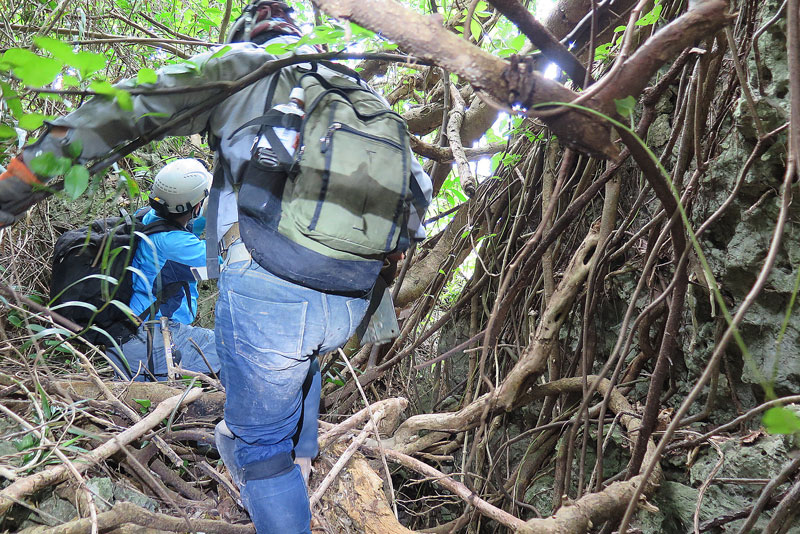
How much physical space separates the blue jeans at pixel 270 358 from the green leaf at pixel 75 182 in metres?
0.54

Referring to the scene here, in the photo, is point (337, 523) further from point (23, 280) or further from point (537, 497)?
point (23, 280)

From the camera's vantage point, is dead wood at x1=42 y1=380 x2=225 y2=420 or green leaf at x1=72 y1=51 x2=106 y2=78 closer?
green leaf at x1=72 y1=51 x2=106 y2=78

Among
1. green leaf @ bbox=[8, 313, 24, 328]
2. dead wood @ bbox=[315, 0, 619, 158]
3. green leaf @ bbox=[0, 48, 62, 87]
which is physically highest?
dead wood @ bbox=[315, 0, 619, 158]

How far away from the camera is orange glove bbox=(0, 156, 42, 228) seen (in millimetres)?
1063

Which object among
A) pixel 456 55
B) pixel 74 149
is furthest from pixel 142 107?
pixel 456 55

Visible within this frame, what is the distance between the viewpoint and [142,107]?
1.20 m

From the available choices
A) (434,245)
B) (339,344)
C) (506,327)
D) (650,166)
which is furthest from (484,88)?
(434,245)

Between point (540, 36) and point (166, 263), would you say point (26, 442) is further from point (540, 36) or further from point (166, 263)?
point (540, 36)

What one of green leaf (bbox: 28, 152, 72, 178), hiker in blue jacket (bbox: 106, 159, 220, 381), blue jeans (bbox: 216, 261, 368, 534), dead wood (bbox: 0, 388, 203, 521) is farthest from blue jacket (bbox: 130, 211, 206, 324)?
green leaf (bbox: 28, 152, 72, 178)

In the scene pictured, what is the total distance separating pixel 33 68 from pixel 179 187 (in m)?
2.15

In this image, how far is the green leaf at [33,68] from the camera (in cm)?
72

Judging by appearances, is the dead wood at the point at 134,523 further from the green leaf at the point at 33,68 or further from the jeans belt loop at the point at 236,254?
the green leaf at the point at 33,68

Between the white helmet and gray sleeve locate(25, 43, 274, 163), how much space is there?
1.55 meters

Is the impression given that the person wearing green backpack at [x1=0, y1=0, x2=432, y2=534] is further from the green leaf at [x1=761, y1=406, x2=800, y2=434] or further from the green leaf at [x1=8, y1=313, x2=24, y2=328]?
the green leaf at [x1=8, y1=313, x2=24, y2=328]
